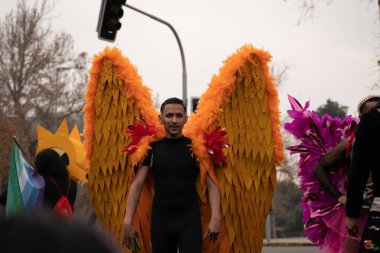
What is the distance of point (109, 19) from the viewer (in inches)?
439

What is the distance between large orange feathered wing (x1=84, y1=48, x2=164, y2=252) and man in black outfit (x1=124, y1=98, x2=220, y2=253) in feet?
2.76

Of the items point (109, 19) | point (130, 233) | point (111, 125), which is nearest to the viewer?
point (130, 233)

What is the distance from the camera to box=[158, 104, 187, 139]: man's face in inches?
185

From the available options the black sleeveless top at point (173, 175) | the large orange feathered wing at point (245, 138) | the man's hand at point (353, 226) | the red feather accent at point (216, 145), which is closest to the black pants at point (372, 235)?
the man's hand at point (353, 226)

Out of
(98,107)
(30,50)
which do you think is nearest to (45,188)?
(98,107)

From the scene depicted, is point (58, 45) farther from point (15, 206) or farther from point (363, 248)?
point (363, 248)

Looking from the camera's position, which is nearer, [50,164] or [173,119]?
[173,119]

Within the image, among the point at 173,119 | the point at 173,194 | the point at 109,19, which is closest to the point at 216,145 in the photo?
the point at 173,119

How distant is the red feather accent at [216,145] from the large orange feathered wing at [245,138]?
0.42 m

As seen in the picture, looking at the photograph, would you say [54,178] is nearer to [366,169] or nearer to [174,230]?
[174,230]

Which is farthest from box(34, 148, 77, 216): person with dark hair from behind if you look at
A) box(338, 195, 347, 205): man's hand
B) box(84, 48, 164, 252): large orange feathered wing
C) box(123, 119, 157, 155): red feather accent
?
box(338, 195, 347, 205): man's hand

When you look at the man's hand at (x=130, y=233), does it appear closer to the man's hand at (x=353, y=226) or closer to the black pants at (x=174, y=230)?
the black pants at (x=174, y=230)

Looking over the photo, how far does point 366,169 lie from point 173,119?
5.57ft

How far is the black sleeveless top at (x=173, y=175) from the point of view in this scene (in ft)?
15.1
